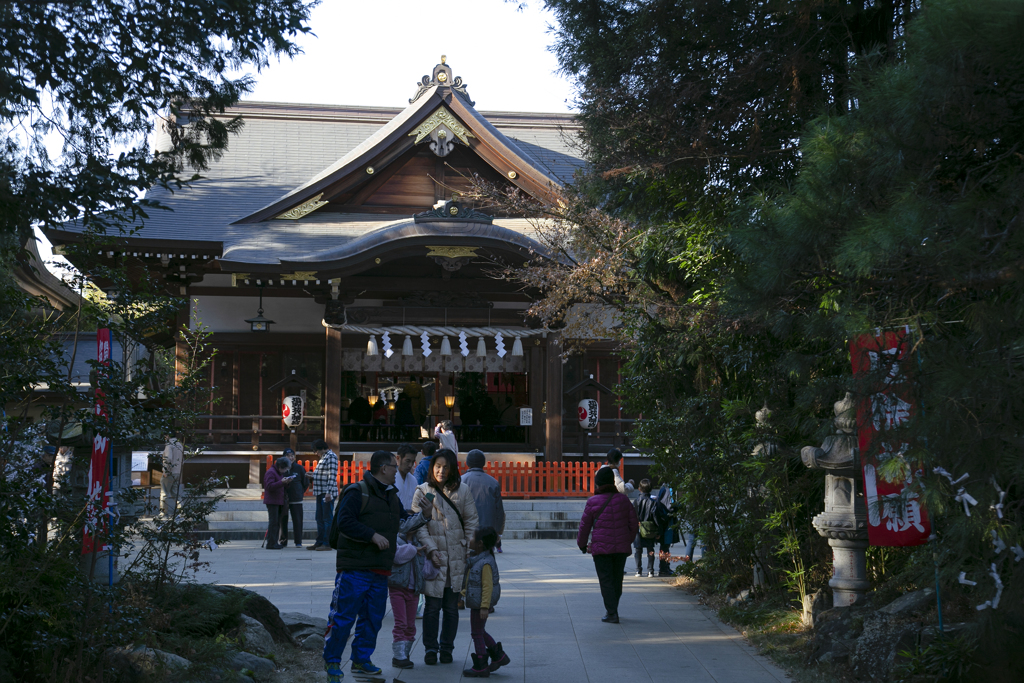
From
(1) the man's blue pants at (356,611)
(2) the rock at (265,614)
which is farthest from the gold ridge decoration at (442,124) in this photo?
(1) the man's blue pants at (356,611)

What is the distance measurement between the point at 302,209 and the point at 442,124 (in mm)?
3590

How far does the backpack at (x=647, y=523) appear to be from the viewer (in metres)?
11.1

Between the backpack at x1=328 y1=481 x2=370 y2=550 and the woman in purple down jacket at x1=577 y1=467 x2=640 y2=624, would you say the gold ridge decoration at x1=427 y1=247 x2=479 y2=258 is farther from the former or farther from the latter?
the backpack at x1=328 y1=481 x2=370 y2=550

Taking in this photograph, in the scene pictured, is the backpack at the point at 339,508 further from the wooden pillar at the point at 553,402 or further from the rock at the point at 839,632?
the wooden pillar at the point at 553,402

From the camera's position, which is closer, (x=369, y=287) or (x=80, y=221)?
(x=80, y=221)

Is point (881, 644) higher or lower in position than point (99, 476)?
lower

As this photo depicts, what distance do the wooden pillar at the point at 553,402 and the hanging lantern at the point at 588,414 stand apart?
83 cm

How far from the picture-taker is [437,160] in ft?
63.6

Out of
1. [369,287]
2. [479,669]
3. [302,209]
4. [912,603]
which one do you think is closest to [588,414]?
[369,287]

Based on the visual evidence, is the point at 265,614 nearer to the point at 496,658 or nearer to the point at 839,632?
the point at 496,658

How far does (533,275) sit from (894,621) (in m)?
7.18

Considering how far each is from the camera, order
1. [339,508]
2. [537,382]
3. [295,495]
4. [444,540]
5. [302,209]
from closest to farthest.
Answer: [339,508]
[444,540]
[295,495]
[302,209]
[537,382]

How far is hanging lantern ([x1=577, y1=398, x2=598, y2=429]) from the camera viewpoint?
19.3m

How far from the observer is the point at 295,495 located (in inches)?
534
